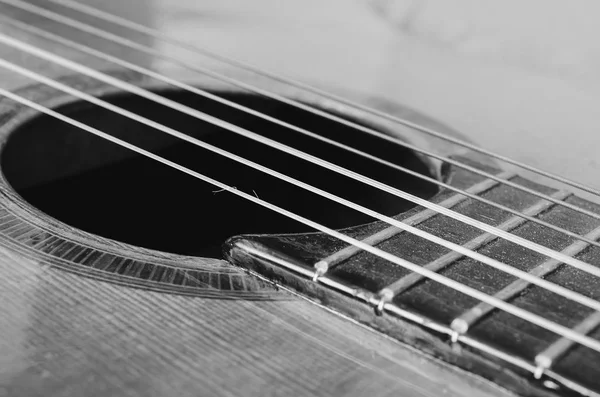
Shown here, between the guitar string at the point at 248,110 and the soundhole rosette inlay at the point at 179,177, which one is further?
the soundhole rosette inlay at the point at 179,177

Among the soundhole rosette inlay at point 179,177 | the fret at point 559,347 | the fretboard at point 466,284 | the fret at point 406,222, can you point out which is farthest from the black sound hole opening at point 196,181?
the fret at point 559,347

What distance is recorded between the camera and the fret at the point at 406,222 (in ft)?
1.88

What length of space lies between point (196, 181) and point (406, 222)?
42cm

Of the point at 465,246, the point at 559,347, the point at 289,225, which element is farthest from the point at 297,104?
the point at 559,347

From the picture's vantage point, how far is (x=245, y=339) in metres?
0.51

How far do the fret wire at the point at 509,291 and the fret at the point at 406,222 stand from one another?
115mm

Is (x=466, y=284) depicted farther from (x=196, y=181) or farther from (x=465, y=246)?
(x=196, y=181)

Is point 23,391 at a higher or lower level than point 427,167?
lower

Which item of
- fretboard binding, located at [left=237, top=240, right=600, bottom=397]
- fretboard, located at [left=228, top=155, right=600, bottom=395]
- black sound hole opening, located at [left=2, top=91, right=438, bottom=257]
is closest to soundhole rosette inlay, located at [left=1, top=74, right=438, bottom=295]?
black sound hole opening, located at [left=2, top=91, right=438, bottom=257]

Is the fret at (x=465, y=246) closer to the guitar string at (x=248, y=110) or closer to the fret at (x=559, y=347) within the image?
the guitar string at (x=248, y=110)

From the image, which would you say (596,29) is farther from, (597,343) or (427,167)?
(597,343)

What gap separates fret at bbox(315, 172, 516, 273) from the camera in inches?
22.5

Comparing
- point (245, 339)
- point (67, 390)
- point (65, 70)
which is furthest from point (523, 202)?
point (65, 70)

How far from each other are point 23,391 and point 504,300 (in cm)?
36
